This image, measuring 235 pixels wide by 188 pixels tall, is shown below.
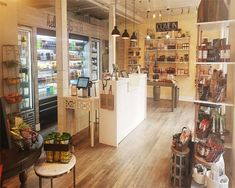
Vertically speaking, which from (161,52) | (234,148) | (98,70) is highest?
(161,52)

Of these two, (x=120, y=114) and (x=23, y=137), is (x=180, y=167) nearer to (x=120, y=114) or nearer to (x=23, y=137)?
(x=120, y=114)

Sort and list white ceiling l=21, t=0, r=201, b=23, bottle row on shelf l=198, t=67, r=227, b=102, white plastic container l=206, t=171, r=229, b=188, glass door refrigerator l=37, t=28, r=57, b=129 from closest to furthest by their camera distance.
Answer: white plastic container l=206, t=171, r=229, b=188 → bottle row on shelf l=198, t=67, r=227, b=102 → glass door refrigerator l=37, t=28, r=57, b=129 → white ceiling l=21, t=0, r=201, b=23

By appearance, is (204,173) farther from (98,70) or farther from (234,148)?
(98,70)

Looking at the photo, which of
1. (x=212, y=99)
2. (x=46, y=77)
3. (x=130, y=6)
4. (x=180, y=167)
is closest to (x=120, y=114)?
(x=180, y=167)

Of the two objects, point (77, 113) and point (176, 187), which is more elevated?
point (77, 113)

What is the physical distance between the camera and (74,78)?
7082mm

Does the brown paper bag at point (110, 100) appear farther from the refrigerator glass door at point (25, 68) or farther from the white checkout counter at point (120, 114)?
the refrigerator glass door at point (25, 68)

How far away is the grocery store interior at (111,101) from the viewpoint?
2.46 meters

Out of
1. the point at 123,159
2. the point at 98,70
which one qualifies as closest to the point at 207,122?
the point at 123,159

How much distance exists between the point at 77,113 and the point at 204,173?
9.50ft

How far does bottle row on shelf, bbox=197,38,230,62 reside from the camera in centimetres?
252

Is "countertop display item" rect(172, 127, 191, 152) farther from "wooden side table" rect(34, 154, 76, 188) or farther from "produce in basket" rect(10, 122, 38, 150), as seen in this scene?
"produce in basket" rect(10, 122, 38, 150)

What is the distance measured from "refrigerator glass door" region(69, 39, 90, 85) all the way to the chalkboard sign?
2951mm

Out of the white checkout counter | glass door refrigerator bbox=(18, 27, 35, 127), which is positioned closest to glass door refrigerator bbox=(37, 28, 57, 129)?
glass door refrigerator bbox=(18, 27, 35, 127)
